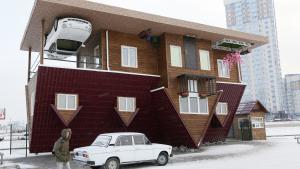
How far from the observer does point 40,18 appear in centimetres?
1897

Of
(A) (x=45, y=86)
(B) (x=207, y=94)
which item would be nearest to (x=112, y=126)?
(A) (x=45, y=86)

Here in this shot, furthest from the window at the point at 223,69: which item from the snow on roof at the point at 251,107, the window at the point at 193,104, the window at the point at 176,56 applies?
the window at the point at 176,56

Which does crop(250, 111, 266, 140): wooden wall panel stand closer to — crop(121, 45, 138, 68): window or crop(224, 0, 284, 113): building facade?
crop(121, 45, 138, 68): window

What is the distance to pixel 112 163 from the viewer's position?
46.7 feet

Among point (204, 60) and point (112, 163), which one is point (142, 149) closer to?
point (112, 163)

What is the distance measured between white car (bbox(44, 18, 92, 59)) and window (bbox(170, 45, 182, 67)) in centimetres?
587

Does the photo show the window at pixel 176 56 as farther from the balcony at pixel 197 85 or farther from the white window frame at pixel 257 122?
the white window frame at pixel 257 122

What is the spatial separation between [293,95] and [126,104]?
5174 inches

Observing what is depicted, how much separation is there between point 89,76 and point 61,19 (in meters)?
3.58

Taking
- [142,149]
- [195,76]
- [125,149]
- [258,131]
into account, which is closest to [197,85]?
[195,76]

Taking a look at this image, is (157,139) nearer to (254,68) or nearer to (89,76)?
(89,76)

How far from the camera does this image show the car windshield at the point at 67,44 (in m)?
19.8

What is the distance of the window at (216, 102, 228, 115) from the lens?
26442mm

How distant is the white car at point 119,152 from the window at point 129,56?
7.16 metres
